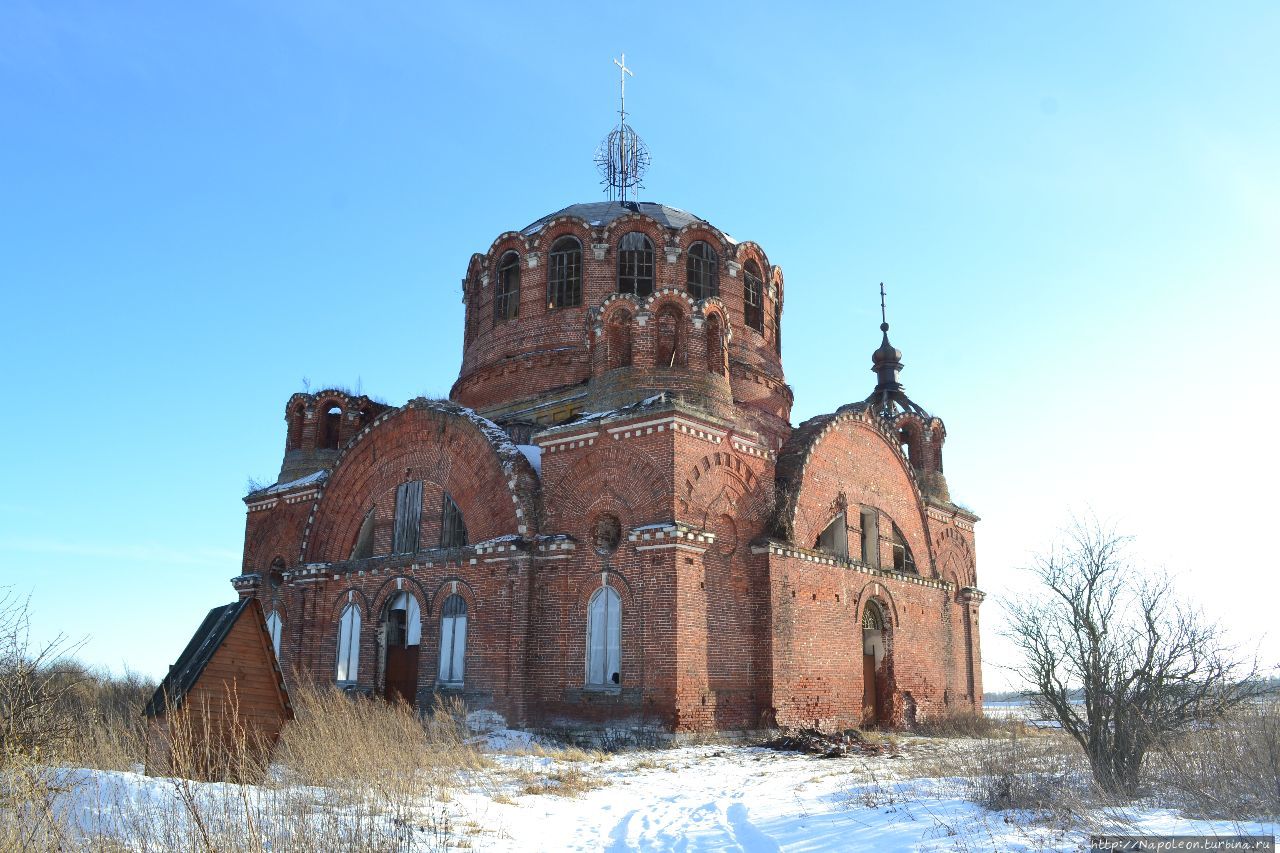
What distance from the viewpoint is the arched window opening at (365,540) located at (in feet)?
72.2

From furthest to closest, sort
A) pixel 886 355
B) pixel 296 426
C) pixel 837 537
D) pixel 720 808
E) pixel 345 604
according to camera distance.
Answer: 1. pixel 886 355
2. pixel 296 426
3. pixel 345 604
4. pixel 837 537
5. pixel 720 808

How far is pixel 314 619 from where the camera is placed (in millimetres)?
21797

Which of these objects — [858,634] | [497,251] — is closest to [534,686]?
[858,634]

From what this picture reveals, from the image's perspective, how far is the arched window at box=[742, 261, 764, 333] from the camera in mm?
24812

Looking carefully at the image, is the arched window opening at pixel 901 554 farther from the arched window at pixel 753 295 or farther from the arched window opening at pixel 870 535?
the arched window at pixel 753 295

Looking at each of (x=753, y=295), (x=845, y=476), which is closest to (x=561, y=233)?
(x=753, y=295)

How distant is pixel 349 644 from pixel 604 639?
22.8 ft

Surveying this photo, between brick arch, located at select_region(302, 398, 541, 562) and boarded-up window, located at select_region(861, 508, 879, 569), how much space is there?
765cm

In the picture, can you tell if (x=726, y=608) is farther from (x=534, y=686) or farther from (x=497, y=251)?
(x=497, y=251)

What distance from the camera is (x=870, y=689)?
68.2 feet

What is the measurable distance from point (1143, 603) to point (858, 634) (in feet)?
32.2

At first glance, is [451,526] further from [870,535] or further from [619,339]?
[870,535]

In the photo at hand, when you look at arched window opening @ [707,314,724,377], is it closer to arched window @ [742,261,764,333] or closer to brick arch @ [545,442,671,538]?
brick arch @ [545,442,671,538]

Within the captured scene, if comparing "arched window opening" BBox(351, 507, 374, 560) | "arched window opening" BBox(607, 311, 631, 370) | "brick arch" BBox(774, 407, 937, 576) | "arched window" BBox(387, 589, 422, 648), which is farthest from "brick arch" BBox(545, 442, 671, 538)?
"arched window opening" BBox(351, 507, 374, 560)
